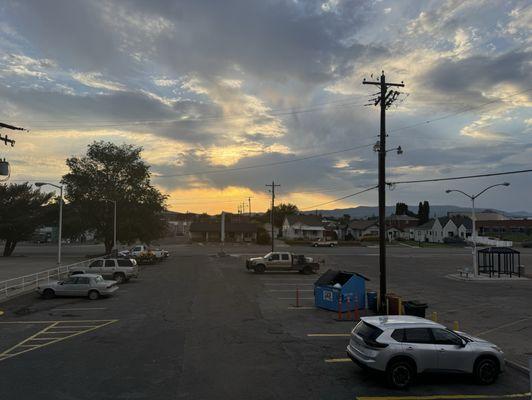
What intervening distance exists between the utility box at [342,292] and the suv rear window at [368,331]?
887 cm

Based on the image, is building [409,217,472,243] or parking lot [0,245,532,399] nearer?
parking lot [0,245,532,399]

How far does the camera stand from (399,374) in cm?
1078

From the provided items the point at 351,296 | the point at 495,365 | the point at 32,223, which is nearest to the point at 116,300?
the point at 351,296

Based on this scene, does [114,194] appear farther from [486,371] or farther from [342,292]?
[486,371]

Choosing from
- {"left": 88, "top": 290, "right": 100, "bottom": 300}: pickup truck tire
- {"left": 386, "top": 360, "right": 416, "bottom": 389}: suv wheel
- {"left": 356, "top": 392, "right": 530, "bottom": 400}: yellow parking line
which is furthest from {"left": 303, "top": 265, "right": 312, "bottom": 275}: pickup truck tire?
{"left": 356, "top": 392, "right": 530, "bottom": 400}: yellow parking line

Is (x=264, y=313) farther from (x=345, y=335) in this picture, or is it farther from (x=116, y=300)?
(x=116, y=300)

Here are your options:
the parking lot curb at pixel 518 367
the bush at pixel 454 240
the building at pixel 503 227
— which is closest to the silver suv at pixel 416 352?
the parking lot curb at pixel 518 367

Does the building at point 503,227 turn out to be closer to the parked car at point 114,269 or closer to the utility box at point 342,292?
the parked car at point 114,269

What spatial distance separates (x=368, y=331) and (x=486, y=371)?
9.89 ft

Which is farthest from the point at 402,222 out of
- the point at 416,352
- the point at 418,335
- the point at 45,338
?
the point at 416,352

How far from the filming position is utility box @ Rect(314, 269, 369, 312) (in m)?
21.3

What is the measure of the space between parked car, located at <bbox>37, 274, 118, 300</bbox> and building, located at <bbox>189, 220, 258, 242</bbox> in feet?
282

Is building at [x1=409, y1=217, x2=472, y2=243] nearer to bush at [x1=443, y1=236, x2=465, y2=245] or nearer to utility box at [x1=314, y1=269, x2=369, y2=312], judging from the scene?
bush at [x1=443, y1=236, x2=465, y2=245]

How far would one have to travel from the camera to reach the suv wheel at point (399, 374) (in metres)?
10.7
